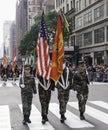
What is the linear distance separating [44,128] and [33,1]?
440 ft

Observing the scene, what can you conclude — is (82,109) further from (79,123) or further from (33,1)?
(33,1)

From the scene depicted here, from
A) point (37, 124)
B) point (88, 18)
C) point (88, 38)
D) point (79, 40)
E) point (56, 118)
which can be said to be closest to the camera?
point (37, 124)

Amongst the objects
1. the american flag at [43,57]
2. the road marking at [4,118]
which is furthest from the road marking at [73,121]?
the road marking at [4,118]

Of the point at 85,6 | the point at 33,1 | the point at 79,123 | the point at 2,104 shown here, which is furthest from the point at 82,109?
the point at 33,1

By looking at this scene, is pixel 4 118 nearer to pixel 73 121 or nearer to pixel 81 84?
pixel 73 121

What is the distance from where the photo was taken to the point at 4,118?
1239 cm

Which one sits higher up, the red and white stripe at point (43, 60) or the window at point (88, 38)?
the window at point (88, 38)

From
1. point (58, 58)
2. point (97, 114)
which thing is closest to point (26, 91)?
point (58, 58)

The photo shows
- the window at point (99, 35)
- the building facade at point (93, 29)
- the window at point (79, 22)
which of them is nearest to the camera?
the building facade at point (93, 29)

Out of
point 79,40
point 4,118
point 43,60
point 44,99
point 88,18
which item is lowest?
point 4,118

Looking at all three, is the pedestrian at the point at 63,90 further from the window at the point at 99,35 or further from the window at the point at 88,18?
the window at the point at 88,18

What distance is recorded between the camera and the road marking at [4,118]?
35.6 feet

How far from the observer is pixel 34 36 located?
234 ft

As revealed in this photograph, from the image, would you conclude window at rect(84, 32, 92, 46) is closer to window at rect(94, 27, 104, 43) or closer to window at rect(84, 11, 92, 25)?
window at rect(84, 11, 92, 25)
